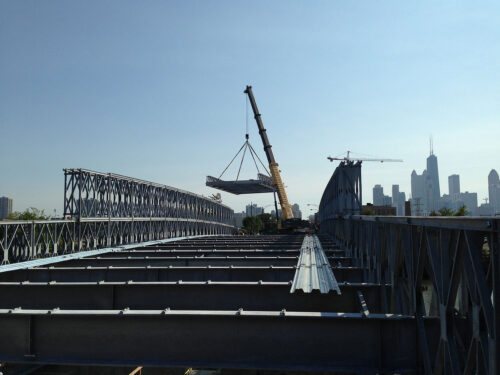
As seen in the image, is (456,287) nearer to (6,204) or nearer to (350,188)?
(350,188)

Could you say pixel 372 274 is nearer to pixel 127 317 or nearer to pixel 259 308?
pixel 259 308

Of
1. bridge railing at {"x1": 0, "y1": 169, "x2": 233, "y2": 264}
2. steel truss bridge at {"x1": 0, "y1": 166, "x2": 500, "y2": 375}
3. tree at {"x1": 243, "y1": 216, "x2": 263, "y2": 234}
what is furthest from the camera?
tree at {"x1": 243, "y1": 216, "x2": 263, "y2": 234}

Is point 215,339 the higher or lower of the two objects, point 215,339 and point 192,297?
the lower

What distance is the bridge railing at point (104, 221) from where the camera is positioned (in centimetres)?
1873

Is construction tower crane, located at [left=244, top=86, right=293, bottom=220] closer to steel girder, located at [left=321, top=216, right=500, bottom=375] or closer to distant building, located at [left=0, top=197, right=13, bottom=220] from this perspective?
steel girder, located at [left=321, top=216, right=500, bottom=375]

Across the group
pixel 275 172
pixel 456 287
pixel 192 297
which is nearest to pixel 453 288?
pixel 456 287

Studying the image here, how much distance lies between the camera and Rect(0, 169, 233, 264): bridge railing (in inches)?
738

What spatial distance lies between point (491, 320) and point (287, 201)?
50.4 meters

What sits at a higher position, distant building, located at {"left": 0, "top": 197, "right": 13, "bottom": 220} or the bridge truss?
distant building, located at {"left": 0, "top": 197, "right": 13, "bottom": 220}

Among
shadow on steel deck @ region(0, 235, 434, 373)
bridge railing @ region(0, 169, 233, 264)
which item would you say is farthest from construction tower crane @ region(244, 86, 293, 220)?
shadow on steel deck @ region(0, 235, 434, 373)

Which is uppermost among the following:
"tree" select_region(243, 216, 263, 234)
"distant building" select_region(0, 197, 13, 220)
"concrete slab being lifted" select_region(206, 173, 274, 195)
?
"distant building" select_region(0, 197, 13, 220)

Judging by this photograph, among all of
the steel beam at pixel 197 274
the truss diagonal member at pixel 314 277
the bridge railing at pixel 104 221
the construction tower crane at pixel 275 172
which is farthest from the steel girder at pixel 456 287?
the construction tower crane at pixel 275 172

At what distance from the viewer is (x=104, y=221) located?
25844mm

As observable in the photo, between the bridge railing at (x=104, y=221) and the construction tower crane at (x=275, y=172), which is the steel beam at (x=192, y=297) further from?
the construction tower crane at (x=275, y=172)
